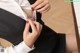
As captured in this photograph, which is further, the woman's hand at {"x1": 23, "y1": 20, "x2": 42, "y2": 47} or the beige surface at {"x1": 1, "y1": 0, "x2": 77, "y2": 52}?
the beige surface at {"x1": 1, "y1": 0, "x2": 77, "y2": 52}

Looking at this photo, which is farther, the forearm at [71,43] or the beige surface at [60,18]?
the beige surface at [60,18]

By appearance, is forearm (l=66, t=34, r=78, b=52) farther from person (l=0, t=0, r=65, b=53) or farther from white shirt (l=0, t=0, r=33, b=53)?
white shirt (l=0, t=0, r=33, b=53)

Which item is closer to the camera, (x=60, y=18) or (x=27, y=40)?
(x=27, y=40)

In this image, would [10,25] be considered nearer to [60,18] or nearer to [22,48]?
[22,48]

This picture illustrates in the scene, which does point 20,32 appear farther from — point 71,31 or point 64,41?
point 71,31

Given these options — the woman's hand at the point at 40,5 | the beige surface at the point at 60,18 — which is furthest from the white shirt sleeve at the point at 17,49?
the beige surface at the point at 60,18

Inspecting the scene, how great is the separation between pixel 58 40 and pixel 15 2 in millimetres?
290

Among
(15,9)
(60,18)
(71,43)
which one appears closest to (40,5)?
(15,9)

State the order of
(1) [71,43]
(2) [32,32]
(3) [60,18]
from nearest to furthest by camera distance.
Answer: (2) [32,32], (1) [71,43], (3) [60,18]

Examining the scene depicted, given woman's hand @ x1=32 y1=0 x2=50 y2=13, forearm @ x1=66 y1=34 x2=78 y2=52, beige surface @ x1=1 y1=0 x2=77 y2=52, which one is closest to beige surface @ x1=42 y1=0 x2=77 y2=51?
beige surface @ x1=1 y1=0 x2=77 y2=52

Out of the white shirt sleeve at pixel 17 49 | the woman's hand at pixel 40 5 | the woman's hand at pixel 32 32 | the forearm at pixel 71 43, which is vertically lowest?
the forearm at pixel 71 43

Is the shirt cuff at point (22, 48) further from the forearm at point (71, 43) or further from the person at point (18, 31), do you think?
the forearm at point (71, 43)

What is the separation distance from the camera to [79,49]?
92 centimetres

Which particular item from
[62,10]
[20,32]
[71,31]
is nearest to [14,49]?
[20,32]
